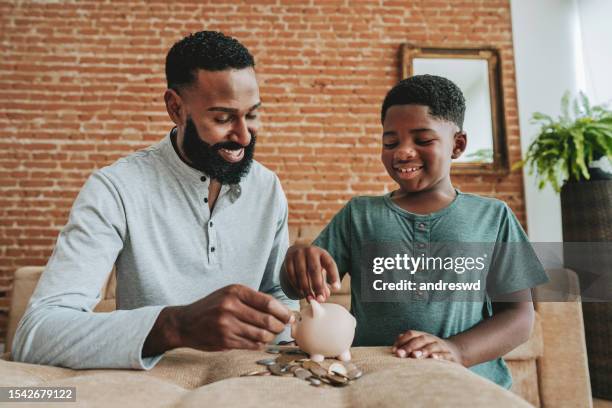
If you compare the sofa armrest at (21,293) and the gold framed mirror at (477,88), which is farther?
the gold framed mirror at (477,88)

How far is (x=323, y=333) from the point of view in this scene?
725mm

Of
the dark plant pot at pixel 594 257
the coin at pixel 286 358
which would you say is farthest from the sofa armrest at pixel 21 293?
the dark plant pot at pixel 594 257

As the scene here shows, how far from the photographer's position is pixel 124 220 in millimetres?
1050

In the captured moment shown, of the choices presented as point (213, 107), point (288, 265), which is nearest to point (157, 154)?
point (213, 107)

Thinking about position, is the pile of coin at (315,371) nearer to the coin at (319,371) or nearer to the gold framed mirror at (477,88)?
the coin at (319,371)

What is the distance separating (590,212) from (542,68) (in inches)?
55.9

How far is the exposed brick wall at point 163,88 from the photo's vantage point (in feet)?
10.7

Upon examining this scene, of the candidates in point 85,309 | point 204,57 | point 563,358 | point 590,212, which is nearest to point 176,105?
point 204,57

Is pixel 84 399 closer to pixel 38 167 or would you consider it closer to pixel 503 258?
pixel 503 258

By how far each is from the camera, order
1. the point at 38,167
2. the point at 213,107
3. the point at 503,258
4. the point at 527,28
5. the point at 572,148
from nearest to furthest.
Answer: the point at 503,258 → the point at 213,107 → the point at 572,148 → the point at 38,167 → the point at 527,28

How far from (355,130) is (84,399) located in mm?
3038

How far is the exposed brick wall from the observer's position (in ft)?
10.7

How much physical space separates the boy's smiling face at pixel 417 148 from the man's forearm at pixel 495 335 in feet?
1.07

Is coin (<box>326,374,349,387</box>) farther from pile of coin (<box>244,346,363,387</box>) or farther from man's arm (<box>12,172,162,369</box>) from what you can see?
man's arm (<box>12,172,162,369</box>)
